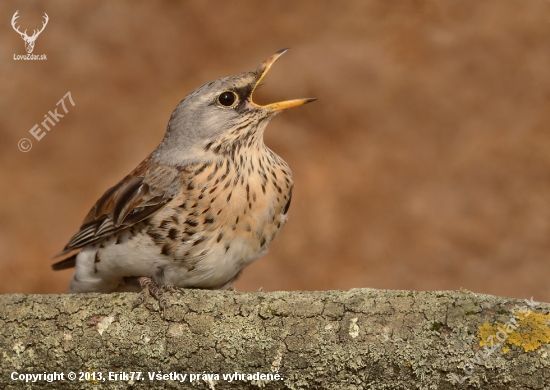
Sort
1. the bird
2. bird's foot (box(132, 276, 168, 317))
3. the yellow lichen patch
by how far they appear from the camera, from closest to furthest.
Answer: the yellow lichen patch, bird's foot (box(132, 276, 168, 317)), the bird

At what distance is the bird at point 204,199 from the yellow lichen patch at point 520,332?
83cm

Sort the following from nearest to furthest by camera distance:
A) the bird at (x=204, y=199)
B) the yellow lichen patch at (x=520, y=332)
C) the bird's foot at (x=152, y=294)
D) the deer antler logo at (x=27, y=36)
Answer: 1. the yellow lichen patch at (x=520, y=332)
2. the bird's foot at (x=152, y=294)
3. the bird at (x=204, y=199)
4. the deer antler logo at (x=27, y=36)

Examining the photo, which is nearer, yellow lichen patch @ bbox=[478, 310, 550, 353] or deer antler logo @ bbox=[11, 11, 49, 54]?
yellow lichen patch @ bbox=[478, 310, 550, 353]

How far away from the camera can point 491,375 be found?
140cm

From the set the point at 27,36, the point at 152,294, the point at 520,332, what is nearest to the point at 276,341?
the point at 152,294

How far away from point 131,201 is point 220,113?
39 centimetres

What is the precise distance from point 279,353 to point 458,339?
1.31 feet

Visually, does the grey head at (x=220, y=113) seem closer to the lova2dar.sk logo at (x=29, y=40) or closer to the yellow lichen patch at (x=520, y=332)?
the yellow lichen patch at (x=520, y=332)

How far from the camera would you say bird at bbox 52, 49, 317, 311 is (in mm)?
1947

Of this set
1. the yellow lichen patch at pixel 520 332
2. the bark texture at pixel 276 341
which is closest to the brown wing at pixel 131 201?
the bark texture at pixel 276 341

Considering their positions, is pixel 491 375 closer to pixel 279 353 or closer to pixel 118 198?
pixel 279 353

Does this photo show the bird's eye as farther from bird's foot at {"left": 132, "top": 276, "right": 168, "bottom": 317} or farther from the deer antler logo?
the deer antler logo

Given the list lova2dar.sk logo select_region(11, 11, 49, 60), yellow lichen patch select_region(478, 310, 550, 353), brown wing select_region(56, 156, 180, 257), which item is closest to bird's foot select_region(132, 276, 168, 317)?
brown wing select_region(56, 156, 180, 257)

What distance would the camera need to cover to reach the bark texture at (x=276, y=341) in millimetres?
1422
